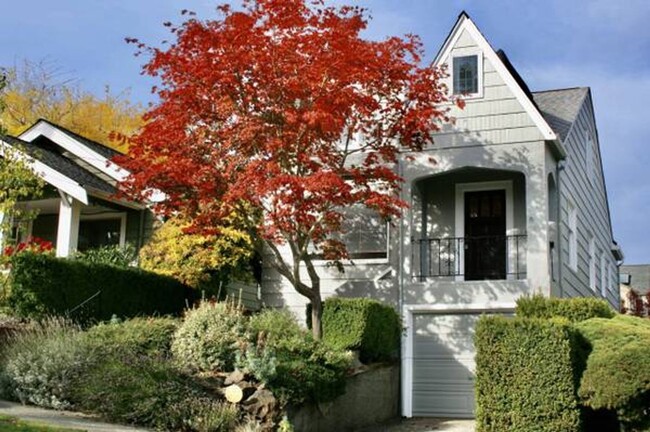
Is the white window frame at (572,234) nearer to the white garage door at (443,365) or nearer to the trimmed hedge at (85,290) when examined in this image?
the white garage door at (443,365)

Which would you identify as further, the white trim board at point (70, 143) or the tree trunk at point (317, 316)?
the white trim board at point (70, 143)

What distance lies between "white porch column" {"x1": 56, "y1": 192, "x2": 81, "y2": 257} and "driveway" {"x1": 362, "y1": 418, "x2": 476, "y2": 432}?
777cm

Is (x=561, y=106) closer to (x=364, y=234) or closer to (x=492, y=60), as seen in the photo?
(x=492, y=60)

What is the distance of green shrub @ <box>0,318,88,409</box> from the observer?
1059 cm

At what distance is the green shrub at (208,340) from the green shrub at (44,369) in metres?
1.46

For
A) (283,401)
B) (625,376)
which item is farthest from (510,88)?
(283,401)

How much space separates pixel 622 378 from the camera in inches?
412

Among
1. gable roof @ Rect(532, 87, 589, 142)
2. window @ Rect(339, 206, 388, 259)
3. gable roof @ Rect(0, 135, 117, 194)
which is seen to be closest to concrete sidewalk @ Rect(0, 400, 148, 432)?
gable roof @ Rect(0, 135, 117, 194)

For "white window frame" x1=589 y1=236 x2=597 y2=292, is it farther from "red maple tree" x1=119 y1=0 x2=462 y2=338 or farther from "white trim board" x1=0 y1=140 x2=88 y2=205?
"white trim board" x1=0 y1=140 x2=88 y2=205

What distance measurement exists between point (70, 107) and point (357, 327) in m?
25.4

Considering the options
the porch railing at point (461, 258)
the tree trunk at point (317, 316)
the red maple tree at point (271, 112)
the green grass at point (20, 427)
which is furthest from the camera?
the porch railing at point (461, 258)

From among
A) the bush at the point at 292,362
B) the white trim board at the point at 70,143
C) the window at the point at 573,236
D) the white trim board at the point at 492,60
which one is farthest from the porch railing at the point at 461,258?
the white trim board at the point at 70,143

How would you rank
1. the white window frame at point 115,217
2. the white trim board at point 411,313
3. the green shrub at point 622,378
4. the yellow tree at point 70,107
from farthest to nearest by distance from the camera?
the yellow tree at point 70,107, the white window frame at point 115,217, the white trim board at point 411,313, the green shrub at point 622,378

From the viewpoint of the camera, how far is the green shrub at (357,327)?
13.9m
